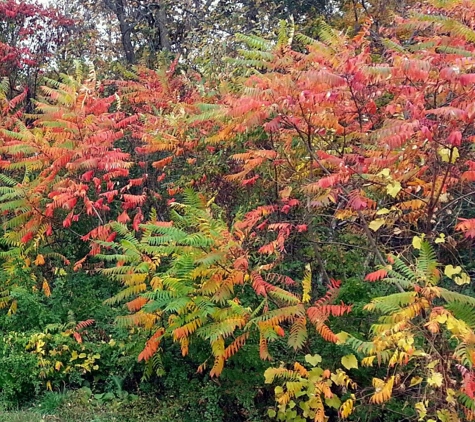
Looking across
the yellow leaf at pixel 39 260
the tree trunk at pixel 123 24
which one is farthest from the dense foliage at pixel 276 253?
the tree trunk at pixel 123 24

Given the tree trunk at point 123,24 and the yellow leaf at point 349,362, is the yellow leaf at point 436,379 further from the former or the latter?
the tree trunk at point 123,24

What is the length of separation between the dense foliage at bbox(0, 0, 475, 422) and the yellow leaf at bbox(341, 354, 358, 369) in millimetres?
22

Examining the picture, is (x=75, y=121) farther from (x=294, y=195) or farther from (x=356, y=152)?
(x=356, y=152)

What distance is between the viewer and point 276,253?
4.78 metres

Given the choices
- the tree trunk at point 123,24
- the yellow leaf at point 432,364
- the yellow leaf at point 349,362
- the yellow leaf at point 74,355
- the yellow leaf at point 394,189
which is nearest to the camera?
the yellow leaf at point 432,364

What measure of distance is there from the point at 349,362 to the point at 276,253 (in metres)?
1.17

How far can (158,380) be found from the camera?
204 inches

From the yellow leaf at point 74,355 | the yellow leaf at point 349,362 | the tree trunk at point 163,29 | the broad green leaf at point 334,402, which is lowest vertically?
the yellow leaf at point 74,355

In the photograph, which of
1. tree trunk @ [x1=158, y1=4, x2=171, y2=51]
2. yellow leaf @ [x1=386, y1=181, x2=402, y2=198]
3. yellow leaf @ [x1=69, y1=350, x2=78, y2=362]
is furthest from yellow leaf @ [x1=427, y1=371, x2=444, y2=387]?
tree trunk @ [x1=158, y1=4, x2=171, y2=51]

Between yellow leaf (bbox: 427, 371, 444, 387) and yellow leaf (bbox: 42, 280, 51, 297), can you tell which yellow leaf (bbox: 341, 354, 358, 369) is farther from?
yellow leaf (bbox: 42, 280, 51, 297)

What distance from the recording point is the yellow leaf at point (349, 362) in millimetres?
4090

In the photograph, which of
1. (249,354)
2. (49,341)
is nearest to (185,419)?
(249,354)

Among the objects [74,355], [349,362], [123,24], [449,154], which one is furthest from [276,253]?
[123,24]

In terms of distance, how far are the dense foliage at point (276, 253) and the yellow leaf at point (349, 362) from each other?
2 centimetres
